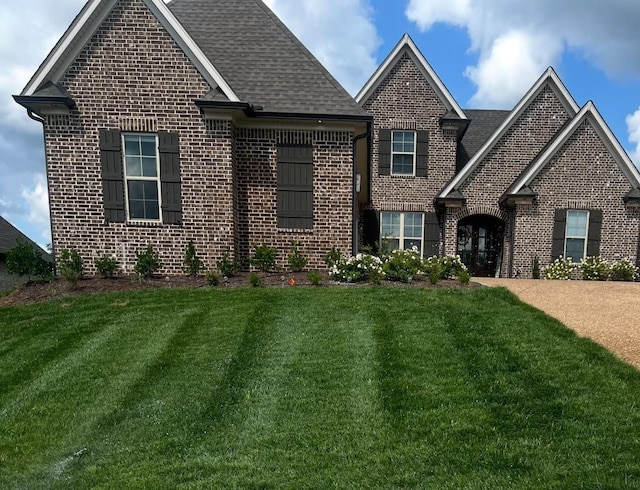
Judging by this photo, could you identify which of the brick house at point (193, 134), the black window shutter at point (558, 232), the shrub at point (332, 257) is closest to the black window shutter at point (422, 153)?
the brick house at point (193, 134)

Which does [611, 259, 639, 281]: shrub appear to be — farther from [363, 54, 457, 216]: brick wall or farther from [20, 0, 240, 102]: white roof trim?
[20, 0, 240, 102]: white roof trim

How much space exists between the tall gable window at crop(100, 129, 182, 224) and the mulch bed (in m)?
1.45

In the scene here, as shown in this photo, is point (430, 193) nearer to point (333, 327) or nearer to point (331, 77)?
point (331, 77)

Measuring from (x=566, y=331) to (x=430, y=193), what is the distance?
9.80 metres

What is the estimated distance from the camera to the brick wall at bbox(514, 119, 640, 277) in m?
12.7

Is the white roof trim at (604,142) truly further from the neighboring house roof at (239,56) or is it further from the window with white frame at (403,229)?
the neighboring house roof at (239,56)

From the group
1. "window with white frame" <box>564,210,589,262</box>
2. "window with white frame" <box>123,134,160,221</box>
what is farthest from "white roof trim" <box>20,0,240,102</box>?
"window with white frame" <box>564,210,589,262</box>

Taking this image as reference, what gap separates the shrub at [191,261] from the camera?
8.72m

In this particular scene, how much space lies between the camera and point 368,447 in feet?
10.2

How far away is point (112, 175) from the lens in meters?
8.75

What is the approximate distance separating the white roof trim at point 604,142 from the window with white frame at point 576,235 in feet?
6.04

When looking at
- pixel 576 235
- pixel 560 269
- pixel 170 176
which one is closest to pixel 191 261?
pixel 170 176

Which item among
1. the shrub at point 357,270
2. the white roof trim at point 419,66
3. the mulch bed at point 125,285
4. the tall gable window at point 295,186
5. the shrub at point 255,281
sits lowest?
the mulch bed at point 125,285

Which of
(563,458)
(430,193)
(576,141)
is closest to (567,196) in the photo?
(576,141)
